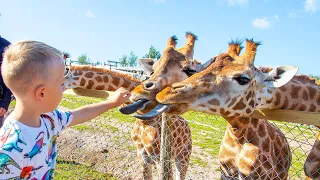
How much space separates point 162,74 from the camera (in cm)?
351

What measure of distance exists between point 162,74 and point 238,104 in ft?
4.03

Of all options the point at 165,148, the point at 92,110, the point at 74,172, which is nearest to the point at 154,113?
the point at 92,110

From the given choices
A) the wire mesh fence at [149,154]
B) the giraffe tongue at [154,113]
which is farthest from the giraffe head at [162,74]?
the wire mesh fence at [149,154]

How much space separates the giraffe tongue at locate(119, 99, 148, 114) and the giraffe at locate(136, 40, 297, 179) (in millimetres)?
282

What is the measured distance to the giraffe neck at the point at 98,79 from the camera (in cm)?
451

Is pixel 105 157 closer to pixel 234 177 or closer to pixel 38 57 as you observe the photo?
pixel 234 177

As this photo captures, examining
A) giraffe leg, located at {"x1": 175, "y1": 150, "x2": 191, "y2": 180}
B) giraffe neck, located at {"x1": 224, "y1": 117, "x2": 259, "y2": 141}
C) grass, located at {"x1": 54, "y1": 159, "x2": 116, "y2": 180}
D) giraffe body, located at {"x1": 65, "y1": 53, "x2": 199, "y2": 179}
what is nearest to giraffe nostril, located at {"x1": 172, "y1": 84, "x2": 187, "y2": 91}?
A: giraffe neck, located at {"x1": 224, "y1": 117, "x2": 259, "y2": 141}

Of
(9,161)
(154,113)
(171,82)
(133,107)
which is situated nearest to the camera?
(9,161)

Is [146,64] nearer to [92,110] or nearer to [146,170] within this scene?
[146,170]

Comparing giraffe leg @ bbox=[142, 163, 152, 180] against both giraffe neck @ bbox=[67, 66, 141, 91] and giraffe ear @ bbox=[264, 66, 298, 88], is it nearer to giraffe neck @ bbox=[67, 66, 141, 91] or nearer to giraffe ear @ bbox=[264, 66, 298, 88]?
giraffe neck @ bbox=[67, 66, 141, 91]

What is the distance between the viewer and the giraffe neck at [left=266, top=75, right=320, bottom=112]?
266 cm

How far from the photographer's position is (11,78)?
1390 millimetres

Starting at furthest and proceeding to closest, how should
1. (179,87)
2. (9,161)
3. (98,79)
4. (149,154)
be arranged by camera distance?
(98,79) < (149,154) < (179,87) < (9,161)

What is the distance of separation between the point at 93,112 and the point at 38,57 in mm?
674
